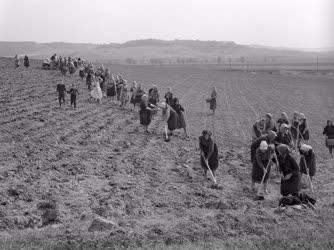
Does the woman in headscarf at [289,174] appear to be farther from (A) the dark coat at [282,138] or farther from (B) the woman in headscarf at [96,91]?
(B) the woman in headscarf at [96,91]

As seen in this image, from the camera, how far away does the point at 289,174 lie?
11297 millimetres

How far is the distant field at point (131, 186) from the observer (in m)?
8.62

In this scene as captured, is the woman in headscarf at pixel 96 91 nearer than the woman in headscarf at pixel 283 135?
No

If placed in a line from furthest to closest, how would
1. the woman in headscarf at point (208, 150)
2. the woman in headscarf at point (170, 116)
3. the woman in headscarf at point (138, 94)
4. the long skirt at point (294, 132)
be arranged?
the woman in headscarf at point (138, 94)
the woman in headscarf at point (170, 116)
the long skirt at point (294, 132)
the woman in headscarf at point (208, 150)

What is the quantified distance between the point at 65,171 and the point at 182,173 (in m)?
3.02

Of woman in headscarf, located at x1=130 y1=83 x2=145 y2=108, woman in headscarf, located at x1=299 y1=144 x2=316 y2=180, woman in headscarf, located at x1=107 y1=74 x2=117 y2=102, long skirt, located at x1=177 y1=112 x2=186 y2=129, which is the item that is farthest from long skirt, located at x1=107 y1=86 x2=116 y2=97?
woman in headscarf, located at x1=299 y1=144 x2=316 y2=180

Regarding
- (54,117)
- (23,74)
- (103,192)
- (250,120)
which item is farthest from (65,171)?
(23,74)

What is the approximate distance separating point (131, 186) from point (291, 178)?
3521 millimetres

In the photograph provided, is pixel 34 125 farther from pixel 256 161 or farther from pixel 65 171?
pixel 256 161

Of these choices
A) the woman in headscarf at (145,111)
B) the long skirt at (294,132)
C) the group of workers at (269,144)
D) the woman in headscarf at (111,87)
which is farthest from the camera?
the woman in headscarf at (111,87)

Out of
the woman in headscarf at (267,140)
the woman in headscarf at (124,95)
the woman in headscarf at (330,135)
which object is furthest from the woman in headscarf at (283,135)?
the woman in headscarf at (124,95)

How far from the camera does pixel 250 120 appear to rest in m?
25.1

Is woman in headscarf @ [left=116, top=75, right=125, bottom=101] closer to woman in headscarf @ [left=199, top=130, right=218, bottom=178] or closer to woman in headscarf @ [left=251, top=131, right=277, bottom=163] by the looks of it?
woman in headscarf @ [left=199, top=130, right=218, bottom=178]

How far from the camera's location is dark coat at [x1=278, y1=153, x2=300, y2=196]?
1127 cm
